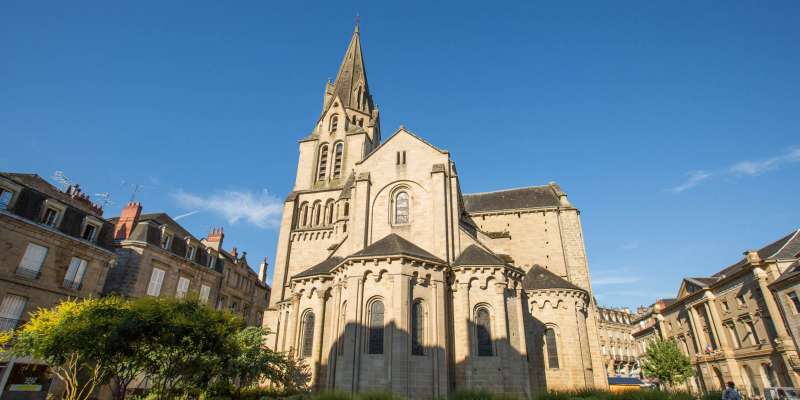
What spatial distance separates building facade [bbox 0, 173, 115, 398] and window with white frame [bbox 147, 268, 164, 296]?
2487mm

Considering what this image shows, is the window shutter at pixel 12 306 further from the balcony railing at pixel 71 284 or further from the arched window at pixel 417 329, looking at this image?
the arched window at pixel 417 329

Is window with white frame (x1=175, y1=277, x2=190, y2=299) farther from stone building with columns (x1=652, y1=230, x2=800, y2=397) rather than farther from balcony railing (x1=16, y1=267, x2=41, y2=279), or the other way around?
stone building with columns (x1=652, y1=230, x2=800, y2=397)

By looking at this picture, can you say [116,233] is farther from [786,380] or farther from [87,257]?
[786,380]

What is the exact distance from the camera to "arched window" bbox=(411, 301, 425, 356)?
54.3 feet

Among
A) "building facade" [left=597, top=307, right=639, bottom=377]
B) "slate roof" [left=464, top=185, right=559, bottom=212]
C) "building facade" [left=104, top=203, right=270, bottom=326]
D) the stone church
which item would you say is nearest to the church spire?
the stone church

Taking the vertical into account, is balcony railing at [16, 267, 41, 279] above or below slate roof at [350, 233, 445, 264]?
below

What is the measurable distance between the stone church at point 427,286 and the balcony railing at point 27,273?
462 inches

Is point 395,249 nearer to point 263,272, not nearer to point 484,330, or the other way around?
point 484,330

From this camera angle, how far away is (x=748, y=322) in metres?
28.6

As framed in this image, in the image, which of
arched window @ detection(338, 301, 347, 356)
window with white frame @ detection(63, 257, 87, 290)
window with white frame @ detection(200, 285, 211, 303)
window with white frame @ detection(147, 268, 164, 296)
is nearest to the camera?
arched window @ detection(338, 301, 347, 356)

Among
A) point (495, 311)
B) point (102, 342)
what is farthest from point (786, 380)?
point (102, 342)

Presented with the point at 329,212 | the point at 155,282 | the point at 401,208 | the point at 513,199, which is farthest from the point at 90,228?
the point at 513,199

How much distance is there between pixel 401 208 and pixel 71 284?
17.8 meters

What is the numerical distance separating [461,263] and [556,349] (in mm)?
8604
